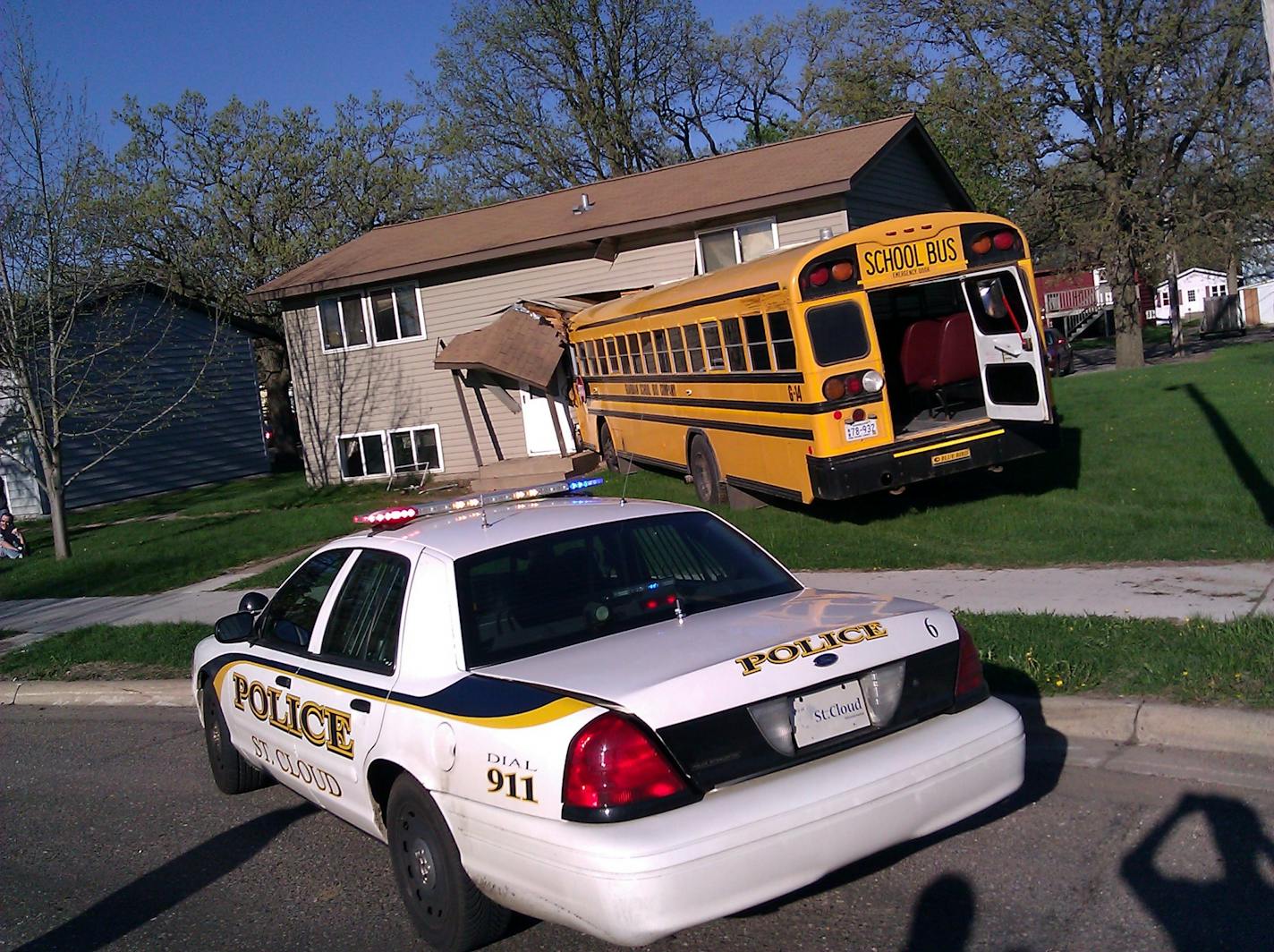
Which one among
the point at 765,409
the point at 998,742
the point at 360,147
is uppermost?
the point at 360,147

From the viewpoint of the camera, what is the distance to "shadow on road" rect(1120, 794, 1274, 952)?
3939 millimetres

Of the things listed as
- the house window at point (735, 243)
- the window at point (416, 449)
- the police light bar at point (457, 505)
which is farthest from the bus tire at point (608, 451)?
the police light bar at point (457, 505)

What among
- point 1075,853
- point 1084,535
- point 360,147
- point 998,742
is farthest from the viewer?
point 360,147

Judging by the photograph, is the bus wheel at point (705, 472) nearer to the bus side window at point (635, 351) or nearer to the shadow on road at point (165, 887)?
the bus side window at point (635, 351)

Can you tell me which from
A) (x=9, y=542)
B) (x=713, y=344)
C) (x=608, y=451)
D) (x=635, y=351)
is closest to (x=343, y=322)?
(x=9, y=542)

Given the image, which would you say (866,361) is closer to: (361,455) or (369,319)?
(369,319)

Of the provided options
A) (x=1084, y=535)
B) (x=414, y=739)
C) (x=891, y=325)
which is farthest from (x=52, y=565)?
(x=414, y=739)

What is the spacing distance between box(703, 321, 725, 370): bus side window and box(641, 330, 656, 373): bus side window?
1.94m

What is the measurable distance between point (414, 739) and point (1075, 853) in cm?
257

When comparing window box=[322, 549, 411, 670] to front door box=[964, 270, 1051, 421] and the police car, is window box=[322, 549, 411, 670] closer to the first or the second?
the police car

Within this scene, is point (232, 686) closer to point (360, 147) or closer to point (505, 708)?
point (505, 708)

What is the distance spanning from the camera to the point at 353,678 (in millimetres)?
4848

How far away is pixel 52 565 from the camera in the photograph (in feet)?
59.7

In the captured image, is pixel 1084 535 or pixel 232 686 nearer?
pixel 232 686
